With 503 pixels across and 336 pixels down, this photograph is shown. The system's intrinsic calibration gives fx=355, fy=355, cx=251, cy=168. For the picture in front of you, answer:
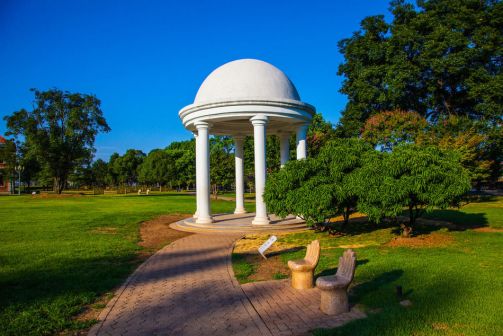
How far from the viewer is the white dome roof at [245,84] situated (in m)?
16.0

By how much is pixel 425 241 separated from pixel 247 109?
Result: 855 centimetres

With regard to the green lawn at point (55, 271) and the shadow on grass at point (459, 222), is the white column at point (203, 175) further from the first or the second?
the shadow on grass at point (459, 222)

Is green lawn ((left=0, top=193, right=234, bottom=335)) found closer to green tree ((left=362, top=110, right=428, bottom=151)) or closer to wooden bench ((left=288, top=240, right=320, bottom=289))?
wooden bench ((left=288, top=240, right=320, bottom=289))

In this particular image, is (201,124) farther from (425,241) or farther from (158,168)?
(158,168)

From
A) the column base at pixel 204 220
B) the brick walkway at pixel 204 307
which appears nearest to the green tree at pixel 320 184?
the brick walkway at pixel 204 307

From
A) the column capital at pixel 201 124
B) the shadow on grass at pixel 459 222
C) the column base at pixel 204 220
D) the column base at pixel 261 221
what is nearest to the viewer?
the shadow on grass at pixel 459 222

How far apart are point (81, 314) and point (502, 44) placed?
3403 centimetres

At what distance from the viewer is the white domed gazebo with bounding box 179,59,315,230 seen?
612 inches

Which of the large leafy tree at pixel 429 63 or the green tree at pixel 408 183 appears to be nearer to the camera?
the green tree at pixel 408 183

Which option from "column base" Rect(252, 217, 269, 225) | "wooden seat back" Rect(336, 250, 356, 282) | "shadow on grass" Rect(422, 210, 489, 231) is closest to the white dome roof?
"column base" Rect(252, 217, 269, 225)

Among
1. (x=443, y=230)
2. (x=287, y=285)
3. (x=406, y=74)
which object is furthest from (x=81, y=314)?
(x=406, y=74)

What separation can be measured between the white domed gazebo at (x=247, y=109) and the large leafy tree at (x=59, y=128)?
36.9 metres

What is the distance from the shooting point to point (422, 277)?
282 inches

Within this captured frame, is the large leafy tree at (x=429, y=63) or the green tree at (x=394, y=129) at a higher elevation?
the large leafy tree at (x=429, y=63)
